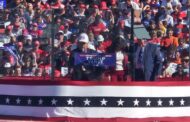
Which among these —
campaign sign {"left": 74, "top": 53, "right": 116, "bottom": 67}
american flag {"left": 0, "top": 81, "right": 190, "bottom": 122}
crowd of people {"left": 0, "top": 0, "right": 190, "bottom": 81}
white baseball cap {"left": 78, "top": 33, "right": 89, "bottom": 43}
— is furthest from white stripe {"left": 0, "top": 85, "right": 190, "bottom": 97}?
white baseball cap {"left": 78, "top": 33, "right": 89, "bottom": 43}

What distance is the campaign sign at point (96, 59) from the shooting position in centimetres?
1462

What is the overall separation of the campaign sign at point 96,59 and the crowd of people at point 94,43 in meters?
0.09

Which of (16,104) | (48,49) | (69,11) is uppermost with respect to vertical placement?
(69,11)

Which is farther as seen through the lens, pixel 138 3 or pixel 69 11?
pixel 138 3

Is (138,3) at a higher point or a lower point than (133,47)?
higher

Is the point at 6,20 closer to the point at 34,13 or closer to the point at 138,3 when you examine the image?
the point at 34,13

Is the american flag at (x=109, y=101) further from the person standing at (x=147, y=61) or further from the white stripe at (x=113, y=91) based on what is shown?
the person standing at (x=147, y=61)

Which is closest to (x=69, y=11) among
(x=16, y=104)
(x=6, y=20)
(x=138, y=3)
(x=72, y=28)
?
(x=72, y=28)

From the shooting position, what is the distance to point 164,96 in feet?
48.3

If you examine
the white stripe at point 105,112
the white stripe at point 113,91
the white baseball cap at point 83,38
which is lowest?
the white stripe at point 105,112

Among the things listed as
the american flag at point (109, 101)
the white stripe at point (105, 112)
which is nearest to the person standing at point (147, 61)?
the american flag at point (109, 101)

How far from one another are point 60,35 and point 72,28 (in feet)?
1.07

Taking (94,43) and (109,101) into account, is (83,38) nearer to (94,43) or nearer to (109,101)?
(94,43)

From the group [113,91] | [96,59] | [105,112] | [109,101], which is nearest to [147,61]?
[113,91]
